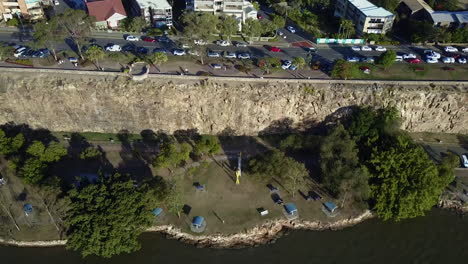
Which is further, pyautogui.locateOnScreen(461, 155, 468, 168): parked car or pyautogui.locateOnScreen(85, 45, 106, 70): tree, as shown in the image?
pyautogui.locateOnScreen(85, 45, 106, 70): tree

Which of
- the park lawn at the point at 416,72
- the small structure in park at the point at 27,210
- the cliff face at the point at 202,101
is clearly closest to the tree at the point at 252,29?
the cliff face at the point at 202,101

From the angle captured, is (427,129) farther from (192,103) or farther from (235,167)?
(192,103)

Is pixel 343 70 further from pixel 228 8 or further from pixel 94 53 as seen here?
pixel 94 53

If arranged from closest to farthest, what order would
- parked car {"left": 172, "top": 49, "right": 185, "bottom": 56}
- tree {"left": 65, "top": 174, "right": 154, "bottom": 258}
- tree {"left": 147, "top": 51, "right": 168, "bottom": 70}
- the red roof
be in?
tree {"left": 65, "top": 174, "right": 154, "bottom": 258}
tree {"left": 147, "top": 51, "right": 168, "bottom": 70}
parked car {"left": 172, "top": 49, "right": 185, "bottom": 56}
the red roof

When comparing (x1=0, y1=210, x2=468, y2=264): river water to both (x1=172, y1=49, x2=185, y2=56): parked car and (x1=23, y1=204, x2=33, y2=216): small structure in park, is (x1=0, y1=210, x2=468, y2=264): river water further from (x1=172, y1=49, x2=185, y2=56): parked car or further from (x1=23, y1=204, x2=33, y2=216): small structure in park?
(x1=172, y1=49, x2=185, y2=56): parked car

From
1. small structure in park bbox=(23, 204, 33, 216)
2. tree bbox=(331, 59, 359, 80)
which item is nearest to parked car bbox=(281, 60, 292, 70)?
tree bbox=(331, 59, 359, 80)

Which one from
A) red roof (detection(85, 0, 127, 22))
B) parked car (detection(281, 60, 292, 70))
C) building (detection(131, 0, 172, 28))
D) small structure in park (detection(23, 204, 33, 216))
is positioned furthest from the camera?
building (detection(131, 0, 172, 28))

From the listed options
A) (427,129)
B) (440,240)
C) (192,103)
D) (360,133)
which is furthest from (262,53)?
(440,240)

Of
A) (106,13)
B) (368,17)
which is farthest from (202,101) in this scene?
(368,17)
